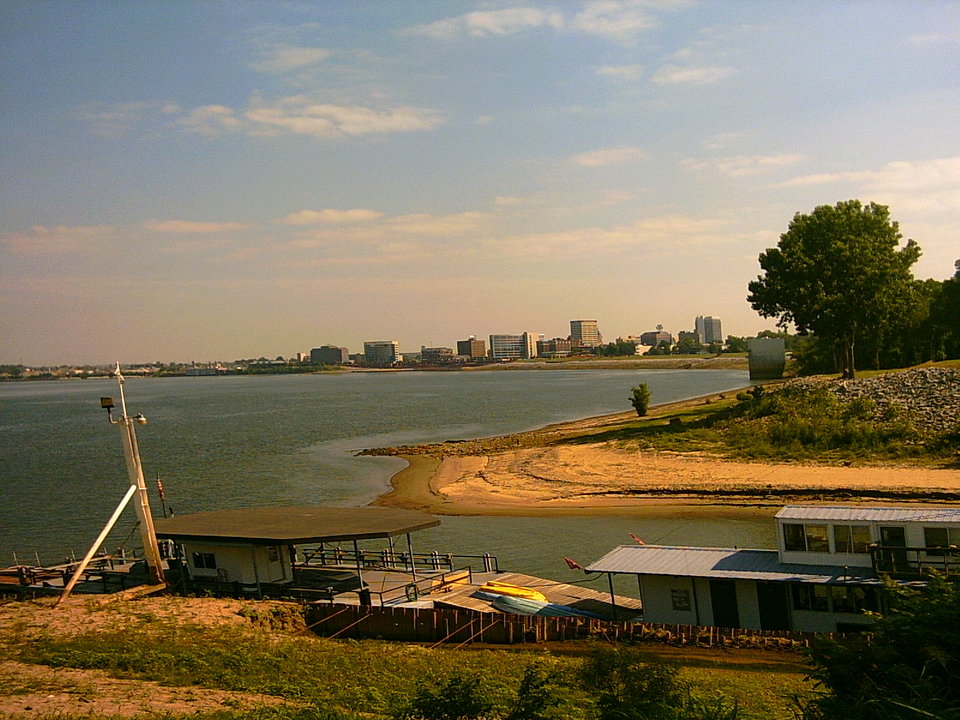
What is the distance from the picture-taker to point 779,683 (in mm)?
21812

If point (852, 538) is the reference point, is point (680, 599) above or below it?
below

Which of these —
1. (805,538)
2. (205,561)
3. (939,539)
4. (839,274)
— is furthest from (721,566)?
(839,274)

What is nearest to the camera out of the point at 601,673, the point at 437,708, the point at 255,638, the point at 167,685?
the point at 601,673

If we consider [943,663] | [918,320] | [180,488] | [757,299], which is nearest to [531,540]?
[943,663]

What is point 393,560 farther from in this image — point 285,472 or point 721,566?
point 285,472

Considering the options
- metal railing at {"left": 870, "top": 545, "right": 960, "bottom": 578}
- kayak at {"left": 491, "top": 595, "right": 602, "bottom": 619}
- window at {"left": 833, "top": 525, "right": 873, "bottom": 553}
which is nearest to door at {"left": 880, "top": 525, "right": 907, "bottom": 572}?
metal railing at {"left": 870, "top": 545, "right": 960, "bottom": 578}

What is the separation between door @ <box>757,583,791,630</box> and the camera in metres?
27.0

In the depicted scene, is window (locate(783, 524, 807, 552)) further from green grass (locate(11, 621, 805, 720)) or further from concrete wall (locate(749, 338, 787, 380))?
concrete wall (locate(749, 338, 787, 380))

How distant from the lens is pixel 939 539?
25.5 meters

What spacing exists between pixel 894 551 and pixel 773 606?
13.7 ft

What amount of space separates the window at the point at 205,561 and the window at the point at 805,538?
859 inches

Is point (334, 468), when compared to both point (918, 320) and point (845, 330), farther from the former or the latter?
point (918, 320)

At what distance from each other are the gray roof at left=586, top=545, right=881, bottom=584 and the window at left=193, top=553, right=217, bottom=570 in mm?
15275

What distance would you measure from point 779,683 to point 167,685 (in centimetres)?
1600
